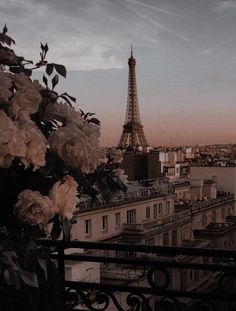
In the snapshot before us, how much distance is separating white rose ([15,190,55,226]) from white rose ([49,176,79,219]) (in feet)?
0.12

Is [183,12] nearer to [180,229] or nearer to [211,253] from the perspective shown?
[211,253]

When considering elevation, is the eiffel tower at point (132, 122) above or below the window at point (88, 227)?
above

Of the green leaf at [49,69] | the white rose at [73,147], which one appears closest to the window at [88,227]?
the green leaf at [49,69]

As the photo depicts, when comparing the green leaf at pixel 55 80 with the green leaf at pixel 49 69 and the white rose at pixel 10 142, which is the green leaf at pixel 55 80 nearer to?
the green leaf at pixel 49 69

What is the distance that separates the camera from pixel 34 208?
5.14 feet

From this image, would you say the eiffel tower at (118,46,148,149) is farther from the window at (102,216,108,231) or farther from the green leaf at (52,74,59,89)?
the green leaf at (52,74,59,89)

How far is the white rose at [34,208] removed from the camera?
1.57 m

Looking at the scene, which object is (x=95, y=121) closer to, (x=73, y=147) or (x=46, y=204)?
(x=73, y=147)

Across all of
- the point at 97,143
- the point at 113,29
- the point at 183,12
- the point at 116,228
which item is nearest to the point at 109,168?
the point at 97,143

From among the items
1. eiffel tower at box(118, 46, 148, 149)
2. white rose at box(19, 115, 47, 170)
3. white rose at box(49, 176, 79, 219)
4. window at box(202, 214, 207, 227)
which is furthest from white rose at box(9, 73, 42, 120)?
eiffel tower at box(118, 46, 148, 149)

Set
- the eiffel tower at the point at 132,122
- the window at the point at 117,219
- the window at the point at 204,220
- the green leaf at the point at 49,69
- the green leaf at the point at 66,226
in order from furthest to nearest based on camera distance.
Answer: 1. the eiffel tower at the point at 132,122
2. the window at the point at 204,220
3. the window at the point at 117,219
4. the green leaf at the point at 49,69
5. the green leaf at the point at 66,226

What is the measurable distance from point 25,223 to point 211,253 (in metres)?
1.08

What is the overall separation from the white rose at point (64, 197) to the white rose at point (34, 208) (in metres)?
0.04

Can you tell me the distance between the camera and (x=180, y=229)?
989 inches
